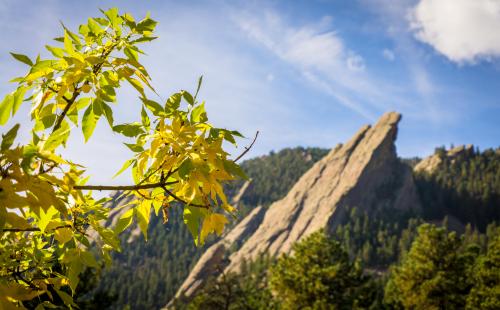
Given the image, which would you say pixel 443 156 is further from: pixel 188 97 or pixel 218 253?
pixel 188 97

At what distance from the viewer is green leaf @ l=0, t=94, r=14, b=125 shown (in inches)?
40.3

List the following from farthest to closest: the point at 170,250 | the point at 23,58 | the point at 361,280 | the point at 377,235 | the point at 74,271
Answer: the point at 170,250, the point at 377,235, the point at 361,280, the point at 74,271, the point at 23,58

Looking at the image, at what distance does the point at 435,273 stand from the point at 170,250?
11232 cm

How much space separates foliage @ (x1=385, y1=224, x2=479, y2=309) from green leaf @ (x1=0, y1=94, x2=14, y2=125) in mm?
17189

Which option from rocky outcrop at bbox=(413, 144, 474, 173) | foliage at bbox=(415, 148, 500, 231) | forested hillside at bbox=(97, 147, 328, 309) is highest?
rocky outcrop at bbox=(413, 144, 474, 173)

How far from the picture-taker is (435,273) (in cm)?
1588

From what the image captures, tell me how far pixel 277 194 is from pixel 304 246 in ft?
393

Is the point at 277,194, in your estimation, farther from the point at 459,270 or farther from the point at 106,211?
the point at 106,211

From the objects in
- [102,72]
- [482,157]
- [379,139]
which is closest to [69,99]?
[102,72]

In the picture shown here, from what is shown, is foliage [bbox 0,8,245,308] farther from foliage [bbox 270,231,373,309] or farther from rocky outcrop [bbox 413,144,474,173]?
rocky outcrop [bbox 413,144,474,173]

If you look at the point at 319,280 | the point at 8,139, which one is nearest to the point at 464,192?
the point at 319,280

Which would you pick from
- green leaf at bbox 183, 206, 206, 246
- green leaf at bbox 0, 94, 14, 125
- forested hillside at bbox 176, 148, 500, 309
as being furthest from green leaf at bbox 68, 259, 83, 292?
forested hillside at bbox 176, 148, 500, 309

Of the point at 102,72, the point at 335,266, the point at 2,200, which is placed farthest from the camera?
the point at 335,266

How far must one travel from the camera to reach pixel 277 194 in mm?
134500
